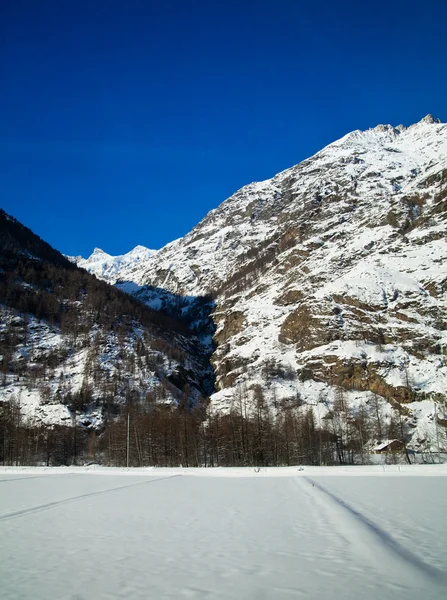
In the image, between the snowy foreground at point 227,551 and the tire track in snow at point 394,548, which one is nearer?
the snowy foreground at point 227,551

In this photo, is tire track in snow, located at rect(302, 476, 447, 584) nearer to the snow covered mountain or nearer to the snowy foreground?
the snowy foreground

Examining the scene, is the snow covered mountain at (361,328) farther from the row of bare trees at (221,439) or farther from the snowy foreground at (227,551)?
the snowy foreground at (227,551)

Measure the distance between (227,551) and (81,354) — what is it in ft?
471

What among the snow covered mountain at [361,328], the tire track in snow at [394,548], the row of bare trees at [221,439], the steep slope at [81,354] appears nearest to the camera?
the tire track in snow at [394,548]

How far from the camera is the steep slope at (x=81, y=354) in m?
120

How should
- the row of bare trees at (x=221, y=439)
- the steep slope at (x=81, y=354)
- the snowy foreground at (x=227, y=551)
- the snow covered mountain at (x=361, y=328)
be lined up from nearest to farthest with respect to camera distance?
1. the snowy foreground at (x=227, y=551)
2. the row of bare trees at (x=221, y=439)
3. the snow covered mountain at (x=361, y=328)
4. the steep slope at (x=81, y=354)

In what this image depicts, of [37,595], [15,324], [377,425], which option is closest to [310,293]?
[377,425]

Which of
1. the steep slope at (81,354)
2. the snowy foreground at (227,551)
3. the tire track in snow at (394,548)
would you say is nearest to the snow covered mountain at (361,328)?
the steep slope at (81,354)

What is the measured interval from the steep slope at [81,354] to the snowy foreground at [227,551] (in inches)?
3960

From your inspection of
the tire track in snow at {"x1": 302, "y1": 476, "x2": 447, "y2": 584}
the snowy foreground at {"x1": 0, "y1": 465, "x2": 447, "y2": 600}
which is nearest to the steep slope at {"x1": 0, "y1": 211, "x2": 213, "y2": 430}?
the snowy foreground at {"x1": 0, "y1": 465, "x2": 447, "y2": 600}

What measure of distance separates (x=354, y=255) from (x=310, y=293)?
98.6 feet

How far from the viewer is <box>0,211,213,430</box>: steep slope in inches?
4712

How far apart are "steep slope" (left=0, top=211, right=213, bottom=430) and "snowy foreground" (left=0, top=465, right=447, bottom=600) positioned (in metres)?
101

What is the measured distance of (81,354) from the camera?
144000mm
